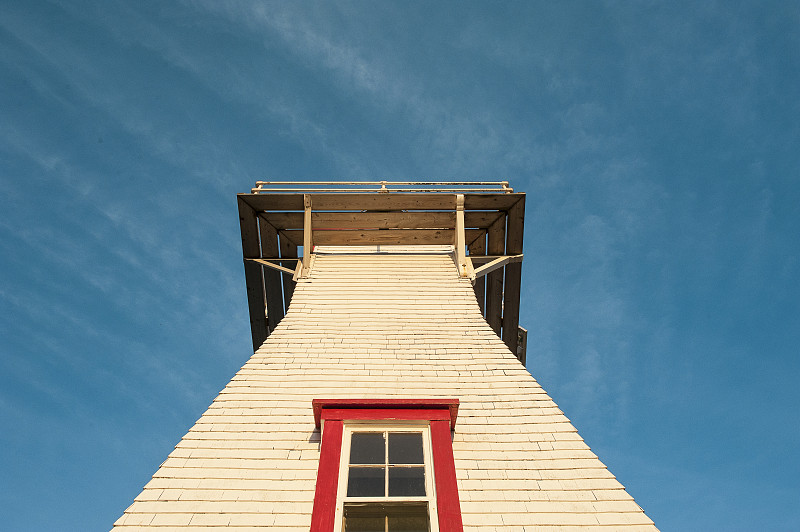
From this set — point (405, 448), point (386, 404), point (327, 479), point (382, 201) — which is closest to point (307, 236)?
point (382, 201)

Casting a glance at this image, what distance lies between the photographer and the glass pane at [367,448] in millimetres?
5258

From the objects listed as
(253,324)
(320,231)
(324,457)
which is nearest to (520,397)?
(324,457)

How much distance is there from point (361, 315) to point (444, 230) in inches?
150

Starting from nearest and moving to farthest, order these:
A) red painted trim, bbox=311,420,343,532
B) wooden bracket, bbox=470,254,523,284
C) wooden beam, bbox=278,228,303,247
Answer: red painted trim, bbox=311,420,343,532, wooden bracket, bbox=470,254,523,284, wooden beam, bbox=278,228,303,247

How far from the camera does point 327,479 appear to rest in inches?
196

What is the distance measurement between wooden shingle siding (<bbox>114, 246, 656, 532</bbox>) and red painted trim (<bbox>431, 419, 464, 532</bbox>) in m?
0.25

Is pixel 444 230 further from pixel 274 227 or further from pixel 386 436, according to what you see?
pixel 386 436

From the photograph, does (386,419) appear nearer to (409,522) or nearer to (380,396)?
(409,522)

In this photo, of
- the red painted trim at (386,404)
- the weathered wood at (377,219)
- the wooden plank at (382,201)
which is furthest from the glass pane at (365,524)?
the weathered wood at (377,219)

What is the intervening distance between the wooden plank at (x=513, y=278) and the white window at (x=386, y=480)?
23.3 ft

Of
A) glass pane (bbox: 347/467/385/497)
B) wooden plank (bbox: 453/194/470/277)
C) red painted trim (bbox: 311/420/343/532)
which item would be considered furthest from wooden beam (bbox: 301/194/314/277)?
glass pane (bbox: 347/467/385/497)

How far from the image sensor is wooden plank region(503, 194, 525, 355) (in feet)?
38.6

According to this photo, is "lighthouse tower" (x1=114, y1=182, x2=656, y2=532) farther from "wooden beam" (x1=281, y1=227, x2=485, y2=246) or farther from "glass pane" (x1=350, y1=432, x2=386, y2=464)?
"wooden beam" (x1=281, y1=227, x2=485, y2=246)

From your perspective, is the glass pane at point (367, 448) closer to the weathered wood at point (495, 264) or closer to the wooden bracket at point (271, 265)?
the weathered wood at point (495, 264)
